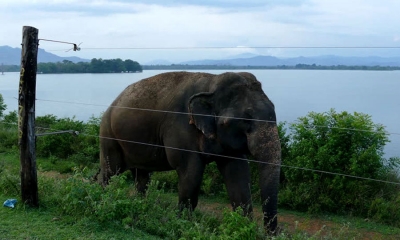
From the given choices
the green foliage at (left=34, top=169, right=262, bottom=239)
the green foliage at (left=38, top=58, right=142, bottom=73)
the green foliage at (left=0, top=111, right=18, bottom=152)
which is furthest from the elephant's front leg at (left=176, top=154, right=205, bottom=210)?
the green foliage at (left=38, top=58, right=142, bottom=73)

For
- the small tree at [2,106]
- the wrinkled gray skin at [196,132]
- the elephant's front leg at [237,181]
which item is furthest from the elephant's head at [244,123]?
the small tree at [2,106]

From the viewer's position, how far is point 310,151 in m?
9.71

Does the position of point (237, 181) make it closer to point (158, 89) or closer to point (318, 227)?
point (158, 89)

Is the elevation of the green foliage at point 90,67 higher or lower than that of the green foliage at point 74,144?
higher

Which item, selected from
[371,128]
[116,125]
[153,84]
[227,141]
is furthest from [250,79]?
[371,128]

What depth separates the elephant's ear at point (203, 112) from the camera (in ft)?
24.2

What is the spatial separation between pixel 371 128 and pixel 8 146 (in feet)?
31.5

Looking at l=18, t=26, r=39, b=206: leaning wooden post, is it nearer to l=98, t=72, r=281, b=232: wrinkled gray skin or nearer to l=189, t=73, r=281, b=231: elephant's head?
l=98, t=72, r=281, b=232: wrinkled gray skin

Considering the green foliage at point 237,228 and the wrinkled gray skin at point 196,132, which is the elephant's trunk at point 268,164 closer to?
the wrinkled gray skin at point 196,132

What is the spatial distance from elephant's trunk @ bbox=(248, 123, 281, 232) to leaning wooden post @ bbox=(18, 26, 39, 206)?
2866 millimetres

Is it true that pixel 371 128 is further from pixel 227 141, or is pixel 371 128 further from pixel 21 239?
pixel 21 239

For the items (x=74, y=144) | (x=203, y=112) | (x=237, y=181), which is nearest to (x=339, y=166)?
(x=237, y=181)

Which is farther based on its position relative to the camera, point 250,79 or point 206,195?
point 206,195

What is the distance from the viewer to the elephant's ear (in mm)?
7383
